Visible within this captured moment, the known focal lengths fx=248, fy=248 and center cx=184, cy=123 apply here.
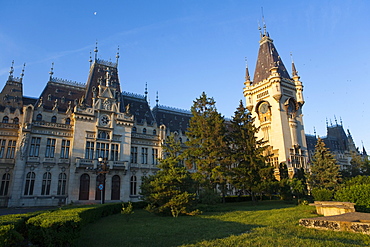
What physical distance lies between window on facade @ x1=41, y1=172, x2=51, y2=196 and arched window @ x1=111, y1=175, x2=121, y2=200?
8938 mm

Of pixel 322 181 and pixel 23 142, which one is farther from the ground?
pixel 23 142

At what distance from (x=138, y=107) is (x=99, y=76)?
930cm

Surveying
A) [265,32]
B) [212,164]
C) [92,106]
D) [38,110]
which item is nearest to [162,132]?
[92,106]

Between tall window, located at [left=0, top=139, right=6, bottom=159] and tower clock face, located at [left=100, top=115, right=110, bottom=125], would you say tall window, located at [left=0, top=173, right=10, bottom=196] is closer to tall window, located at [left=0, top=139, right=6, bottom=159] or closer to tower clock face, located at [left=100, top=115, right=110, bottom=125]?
tall window, located at [left=0, top=139, right=6, bottom=159]

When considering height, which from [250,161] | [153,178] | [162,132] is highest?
[162,132]

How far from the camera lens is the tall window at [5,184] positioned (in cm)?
3325

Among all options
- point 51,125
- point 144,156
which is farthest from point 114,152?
point 51,125

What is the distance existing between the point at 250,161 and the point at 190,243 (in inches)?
1011

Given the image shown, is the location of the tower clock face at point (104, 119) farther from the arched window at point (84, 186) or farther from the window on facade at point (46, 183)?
the window on facade at point (46, 183)

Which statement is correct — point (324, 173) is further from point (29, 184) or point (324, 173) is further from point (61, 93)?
point (61, 93)

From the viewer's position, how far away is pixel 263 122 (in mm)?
57312

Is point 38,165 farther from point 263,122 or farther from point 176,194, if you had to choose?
point 263,122

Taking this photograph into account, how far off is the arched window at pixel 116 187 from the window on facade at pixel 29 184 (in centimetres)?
1089

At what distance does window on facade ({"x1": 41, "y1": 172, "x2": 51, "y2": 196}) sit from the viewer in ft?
114
